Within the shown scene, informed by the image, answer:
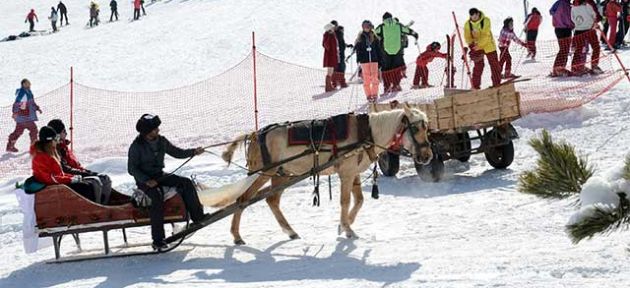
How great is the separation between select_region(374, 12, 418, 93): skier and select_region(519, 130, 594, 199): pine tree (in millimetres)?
15793

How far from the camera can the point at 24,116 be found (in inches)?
737

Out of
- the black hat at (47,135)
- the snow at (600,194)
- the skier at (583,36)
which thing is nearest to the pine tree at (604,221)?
the snow at (600,194)

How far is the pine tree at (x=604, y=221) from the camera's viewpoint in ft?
14.1

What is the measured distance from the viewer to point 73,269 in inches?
390

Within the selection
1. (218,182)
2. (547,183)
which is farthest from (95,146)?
(547,183)

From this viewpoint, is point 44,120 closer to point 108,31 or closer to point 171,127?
point 171,127

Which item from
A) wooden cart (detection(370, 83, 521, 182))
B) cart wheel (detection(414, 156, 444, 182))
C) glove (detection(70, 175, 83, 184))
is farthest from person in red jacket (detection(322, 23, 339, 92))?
glove (detection(70, 175, 83, 184))

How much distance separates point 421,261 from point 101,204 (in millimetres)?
3530

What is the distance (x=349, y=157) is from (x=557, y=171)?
5878 millimetres

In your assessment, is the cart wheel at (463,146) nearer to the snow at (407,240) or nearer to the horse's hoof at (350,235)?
the snow at (407,240)

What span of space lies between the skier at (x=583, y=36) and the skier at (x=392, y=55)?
139 inches

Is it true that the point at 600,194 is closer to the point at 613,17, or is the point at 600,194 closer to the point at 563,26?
the point at 563,26

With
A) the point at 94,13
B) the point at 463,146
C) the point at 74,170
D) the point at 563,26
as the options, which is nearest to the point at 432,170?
the point at 463,146

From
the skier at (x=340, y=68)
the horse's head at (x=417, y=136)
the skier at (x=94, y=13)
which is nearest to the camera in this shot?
the horse's head at (x=417, y=136)
